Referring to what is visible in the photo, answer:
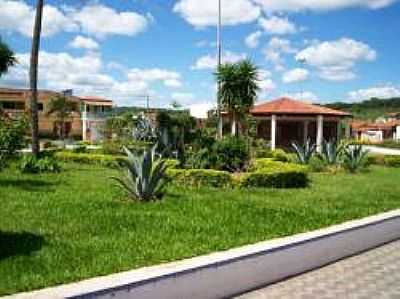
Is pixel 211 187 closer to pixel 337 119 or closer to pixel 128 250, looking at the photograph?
pixel 128 250

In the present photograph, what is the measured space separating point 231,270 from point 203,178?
869cm

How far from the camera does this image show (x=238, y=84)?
2866 centimetres

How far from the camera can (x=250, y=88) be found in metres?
28.8

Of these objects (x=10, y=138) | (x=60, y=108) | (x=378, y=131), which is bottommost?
(x=10, y=138)

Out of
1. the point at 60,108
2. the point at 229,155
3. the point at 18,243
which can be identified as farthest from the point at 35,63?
the point at 60,108

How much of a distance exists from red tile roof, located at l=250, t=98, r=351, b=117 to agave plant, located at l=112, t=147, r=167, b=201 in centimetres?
3134

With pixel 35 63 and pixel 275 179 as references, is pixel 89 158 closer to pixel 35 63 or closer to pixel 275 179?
pixel 35 63

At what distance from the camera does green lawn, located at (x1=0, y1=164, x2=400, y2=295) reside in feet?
22.5

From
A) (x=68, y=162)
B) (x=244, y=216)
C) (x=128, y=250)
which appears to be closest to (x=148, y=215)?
(x=244, y=216)

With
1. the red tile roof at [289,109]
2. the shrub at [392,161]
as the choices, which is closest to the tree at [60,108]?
the red tile roof at [289,109]

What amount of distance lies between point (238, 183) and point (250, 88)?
13867 millimetres

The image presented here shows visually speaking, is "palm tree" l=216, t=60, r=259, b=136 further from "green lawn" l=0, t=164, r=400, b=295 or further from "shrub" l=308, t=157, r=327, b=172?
"green lawn" l=0, t=164, r=400, b=295

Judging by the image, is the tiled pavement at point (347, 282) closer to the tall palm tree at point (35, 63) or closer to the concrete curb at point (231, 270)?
the concrete curb at point (231, 270)

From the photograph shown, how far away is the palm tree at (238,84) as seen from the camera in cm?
2861
